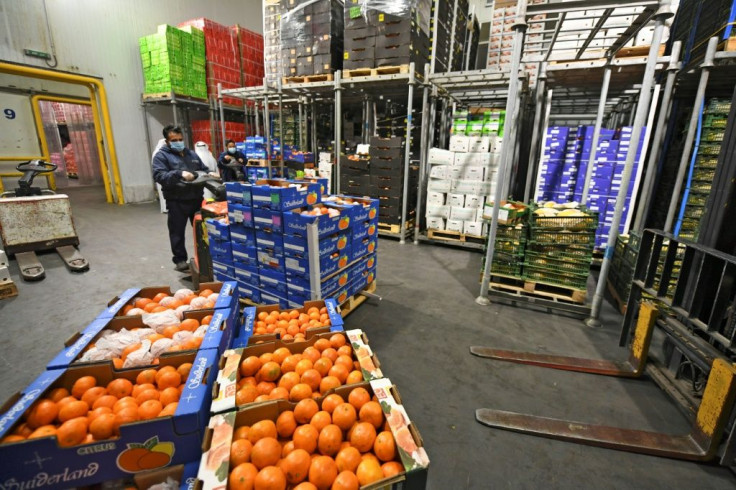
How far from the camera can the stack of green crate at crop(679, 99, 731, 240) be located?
516 cm

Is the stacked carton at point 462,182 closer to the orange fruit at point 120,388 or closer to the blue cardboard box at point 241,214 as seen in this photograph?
the blue cardboard box at point 241,214

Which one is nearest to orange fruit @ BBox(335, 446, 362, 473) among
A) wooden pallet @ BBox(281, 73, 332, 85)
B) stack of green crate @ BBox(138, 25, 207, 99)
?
wooden pallet @ BBox(281, 73, 332, 85)

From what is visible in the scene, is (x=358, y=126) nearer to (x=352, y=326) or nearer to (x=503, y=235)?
(x=503, y=235)

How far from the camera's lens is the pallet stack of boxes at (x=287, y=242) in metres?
3.52

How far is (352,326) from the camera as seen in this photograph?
3836mm

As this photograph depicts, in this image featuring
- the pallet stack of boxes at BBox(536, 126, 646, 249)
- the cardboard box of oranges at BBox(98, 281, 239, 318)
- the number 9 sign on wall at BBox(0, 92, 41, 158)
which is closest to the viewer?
the cardboard box of oranges at BBox(98, 281, 239, 318)

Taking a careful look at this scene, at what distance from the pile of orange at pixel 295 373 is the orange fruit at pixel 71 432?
62 centimetres

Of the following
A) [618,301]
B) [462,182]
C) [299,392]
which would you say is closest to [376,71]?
[462,182]

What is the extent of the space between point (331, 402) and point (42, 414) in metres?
1.31

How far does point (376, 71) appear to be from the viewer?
670cm

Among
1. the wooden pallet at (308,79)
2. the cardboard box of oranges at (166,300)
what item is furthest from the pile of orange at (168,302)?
the wooden pallet at (308,79)

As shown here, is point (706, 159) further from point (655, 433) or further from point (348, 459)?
point (348, 459)

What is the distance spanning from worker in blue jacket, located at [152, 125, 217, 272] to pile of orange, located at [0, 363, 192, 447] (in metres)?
3.64

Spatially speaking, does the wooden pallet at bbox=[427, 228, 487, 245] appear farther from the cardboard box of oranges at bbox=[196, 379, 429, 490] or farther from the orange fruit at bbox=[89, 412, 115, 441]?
the orange fruit at bbox=[89, 412, 115, 441]
